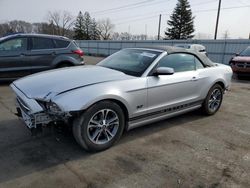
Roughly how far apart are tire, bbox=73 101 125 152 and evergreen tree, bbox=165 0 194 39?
43.3 meters

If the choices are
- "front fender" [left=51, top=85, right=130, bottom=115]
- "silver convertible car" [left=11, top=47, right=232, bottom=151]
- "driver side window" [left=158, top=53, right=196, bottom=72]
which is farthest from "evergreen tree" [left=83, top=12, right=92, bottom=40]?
"front fender" [left=51, top=85, right=130, bottom=115]

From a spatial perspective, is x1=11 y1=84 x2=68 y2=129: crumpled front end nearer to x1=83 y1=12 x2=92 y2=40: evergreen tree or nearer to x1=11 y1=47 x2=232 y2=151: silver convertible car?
x1=11 y1=47 x2=232 y2=151: silver convertible car

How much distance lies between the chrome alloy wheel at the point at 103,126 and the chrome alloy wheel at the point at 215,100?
2.51 m

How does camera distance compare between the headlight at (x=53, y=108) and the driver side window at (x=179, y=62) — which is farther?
the driver side window at (x=179, y=62)

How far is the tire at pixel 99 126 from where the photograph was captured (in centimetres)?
296

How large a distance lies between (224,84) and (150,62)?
7.37 ft

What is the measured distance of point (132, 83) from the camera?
3.40 m

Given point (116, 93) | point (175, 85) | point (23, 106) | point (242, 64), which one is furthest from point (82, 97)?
point (242, 64)

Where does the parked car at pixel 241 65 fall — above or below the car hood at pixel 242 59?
below

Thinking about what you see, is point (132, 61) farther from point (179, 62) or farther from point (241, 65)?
point (241, 65)

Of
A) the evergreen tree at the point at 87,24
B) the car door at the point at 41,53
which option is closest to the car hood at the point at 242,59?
the car door at the point at 41,53

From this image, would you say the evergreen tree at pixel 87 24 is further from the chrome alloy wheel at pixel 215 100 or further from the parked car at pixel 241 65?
the chrome alloy wheel at pixel 215 100

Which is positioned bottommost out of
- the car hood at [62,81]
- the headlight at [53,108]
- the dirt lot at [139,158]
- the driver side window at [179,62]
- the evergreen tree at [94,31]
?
the dirt lot at [139,158]

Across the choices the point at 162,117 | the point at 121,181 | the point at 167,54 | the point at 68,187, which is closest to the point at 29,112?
the point at 68,187
